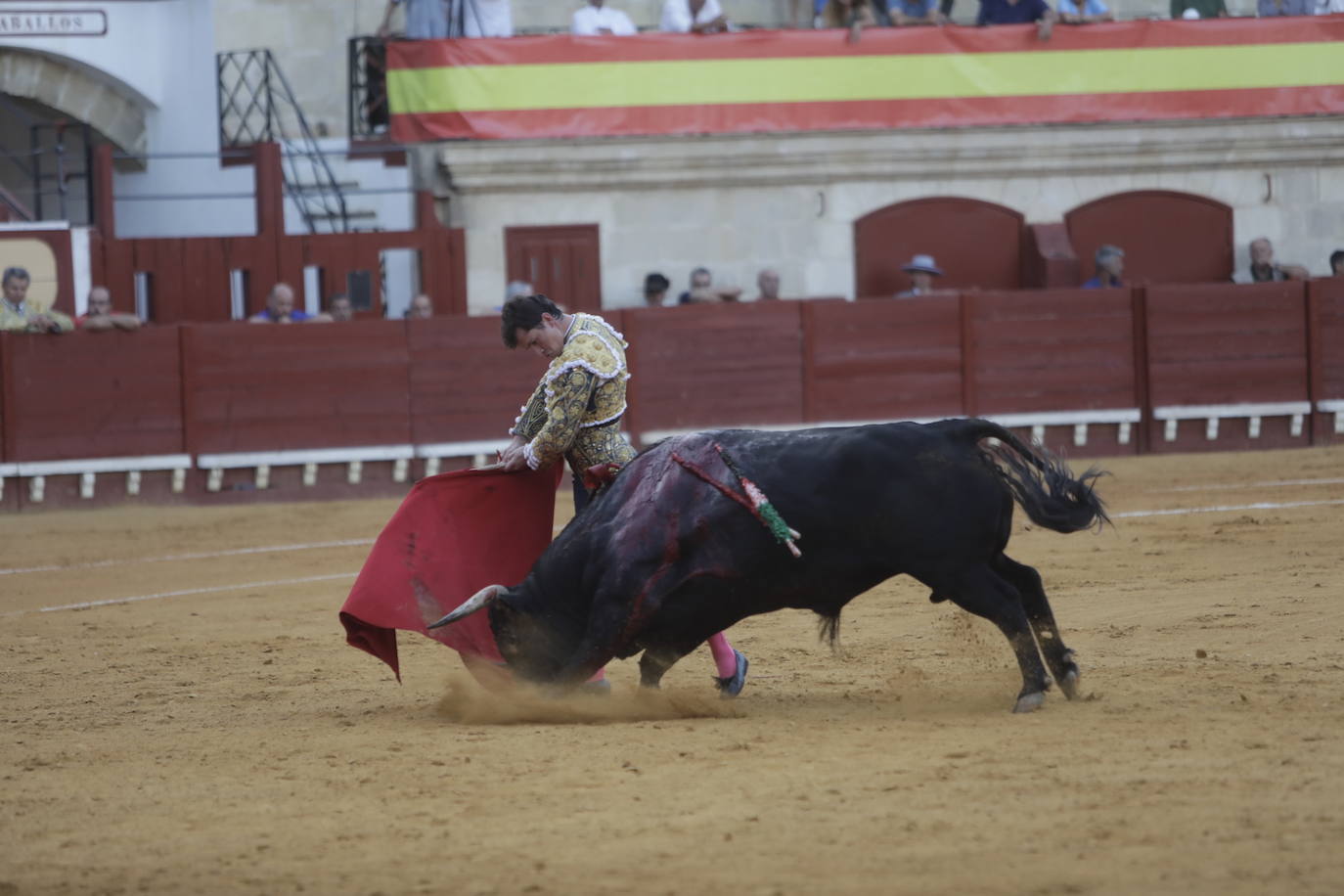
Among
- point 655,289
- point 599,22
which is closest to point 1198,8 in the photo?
point 599,22

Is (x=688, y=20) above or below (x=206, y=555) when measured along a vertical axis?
above

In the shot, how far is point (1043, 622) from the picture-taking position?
4.60 metres

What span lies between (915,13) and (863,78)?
821 mm

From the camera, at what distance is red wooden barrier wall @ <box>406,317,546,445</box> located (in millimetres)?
11359

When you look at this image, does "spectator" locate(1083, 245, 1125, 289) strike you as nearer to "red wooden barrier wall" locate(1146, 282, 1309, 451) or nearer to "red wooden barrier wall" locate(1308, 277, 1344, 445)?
"red wooden barrier wall" locate(1146, 282, 1309, 451)

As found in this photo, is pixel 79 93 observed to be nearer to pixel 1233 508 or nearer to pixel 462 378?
pixel 462 378

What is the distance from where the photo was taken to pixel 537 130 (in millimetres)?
12531

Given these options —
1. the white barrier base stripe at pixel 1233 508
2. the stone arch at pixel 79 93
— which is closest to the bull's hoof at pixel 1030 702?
the white barrier base stripe at pixel 1233 508

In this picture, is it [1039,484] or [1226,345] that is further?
[1226,345]

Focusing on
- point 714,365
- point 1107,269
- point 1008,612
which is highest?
point 1107,269

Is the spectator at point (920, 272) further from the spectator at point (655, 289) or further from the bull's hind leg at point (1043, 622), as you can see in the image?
the bull's hind leg at point (1043, 622)

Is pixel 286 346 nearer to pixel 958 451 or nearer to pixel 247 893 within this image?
pixel 958 451

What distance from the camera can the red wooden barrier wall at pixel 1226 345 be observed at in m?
12.1

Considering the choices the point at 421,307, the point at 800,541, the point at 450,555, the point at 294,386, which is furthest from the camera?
the point at 421,307
